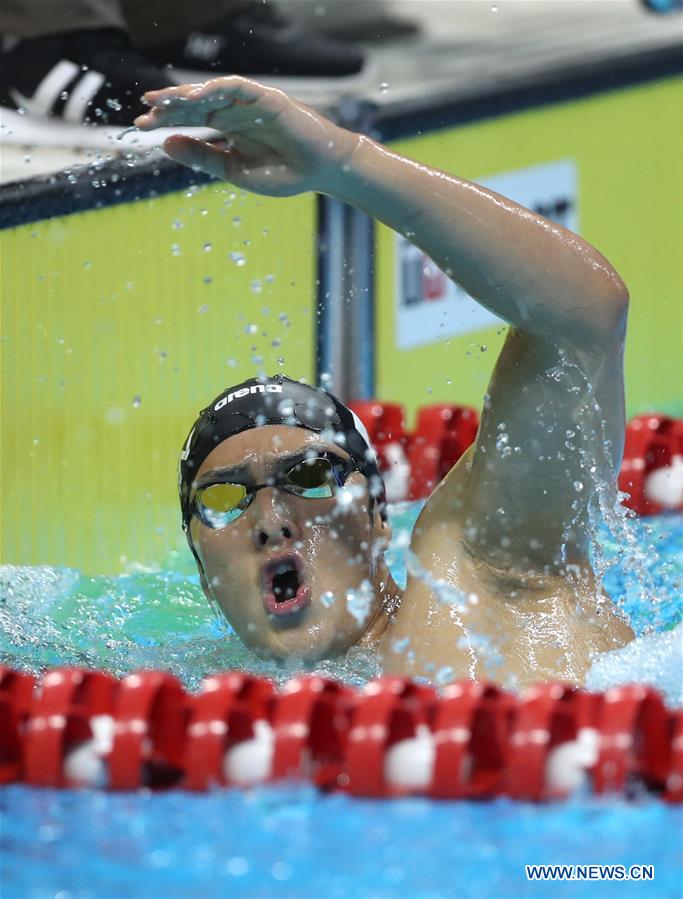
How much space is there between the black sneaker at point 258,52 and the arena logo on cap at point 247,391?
8.66 feet

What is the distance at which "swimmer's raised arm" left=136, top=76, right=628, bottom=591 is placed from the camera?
1673 millimetres

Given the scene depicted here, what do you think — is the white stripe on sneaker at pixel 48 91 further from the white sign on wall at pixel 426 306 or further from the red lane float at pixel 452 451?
the red lane float at pixel 452 451

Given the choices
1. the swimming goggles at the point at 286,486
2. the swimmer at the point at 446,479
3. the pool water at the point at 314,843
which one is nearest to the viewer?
the pool water at the point at 314,843

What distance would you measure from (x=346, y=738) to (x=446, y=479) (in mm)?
565

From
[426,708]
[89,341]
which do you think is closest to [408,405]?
[89,341]

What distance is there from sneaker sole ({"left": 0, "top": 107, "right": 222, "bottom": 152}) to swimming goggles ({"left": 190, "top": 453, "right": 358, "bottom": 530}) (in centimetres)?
195

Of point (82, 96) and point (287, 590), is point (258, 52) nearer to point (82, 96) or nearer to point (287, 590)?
point (82, 96)

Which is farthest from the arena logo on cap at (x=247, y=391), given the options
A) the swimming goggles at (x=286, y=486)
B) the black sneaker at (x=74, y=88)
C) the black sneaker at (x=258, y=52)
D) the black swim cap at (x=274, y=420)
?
the black sneaker at (x=258, y=52)

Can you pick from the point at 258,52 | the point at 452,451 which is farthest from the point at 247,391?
the point at 258,52

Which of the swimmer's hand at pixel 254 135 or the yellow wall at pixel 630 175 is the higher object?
the swimmer's hand at pixel 254 135

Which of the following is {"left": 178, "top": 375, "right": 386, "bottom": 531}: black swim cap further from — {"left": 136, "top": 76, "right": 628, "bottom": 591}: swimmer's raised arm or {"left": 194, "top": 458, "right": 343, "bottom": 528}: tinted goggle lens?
{"left": 136, "top": 76, "right": 628, "bottom": 591}: swimmer's raised arm

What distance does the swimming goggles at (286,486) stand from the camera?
80.4 inches

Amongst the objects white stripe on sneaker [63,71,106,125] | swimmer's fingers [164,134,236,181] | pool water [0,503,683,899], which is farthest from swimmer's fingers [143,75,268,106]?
white stripe on sneaker [63,71,106,125]

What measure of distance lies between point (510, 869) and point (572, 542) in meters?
0.72
